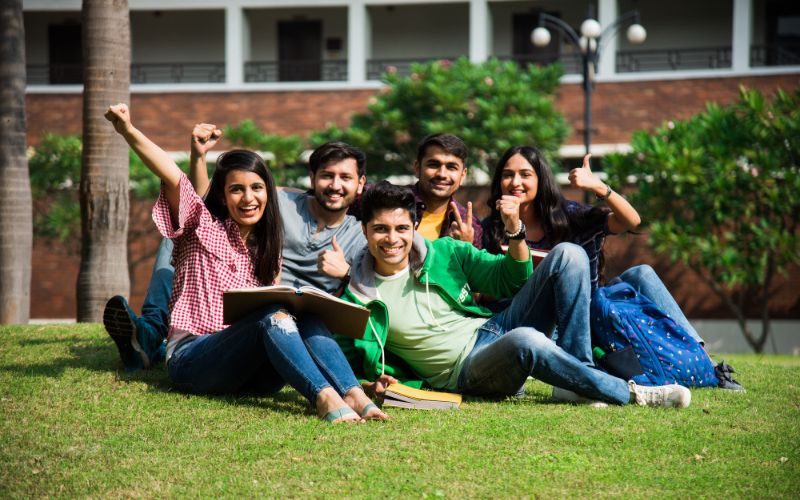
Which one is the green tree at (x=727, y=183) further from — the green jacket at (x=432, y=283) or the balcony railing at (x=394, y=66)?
the green jacket at (x=432, y=283)

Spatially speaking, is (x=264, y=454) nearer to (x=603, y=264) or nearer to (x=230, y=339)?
(x=230, y=339)

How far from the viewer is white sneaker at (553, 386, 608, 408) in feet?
17.1

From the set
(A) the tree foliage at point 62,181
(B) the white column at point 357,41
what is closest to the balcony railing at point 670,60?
(B) the white column at point 357,41

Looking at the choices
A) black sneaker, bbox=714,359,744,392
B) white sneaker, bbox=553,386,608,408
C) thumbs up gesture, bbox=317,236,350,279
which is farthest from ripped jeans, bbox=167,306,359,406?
black sneaker, bbox=714,359,744,392

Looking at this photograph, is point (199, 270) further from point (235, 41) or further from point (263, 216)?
point (235, 41)

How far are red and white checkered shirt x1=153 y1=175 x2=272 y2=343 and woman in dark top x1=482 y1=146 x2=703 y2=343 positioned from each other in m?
1.77

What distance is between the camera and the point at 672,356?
566 centimetres

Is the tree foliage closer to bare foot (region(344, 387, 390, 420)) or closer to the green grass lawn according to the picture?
the green grass lawn

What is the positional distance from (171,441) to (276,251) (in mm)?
1346

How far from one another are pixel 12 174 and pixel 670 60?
15351 millimetres

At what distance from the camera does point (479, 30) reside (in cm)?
2044

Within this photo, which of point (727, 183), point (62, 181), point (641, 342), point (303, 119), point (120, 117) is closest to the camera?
point (120, 117)

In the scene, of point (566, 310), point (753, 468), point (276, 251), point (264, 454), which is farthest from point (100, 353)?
point (753, 468)

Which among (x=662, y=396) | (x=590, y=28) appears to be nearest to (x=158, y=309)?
(x=662, y=396)
